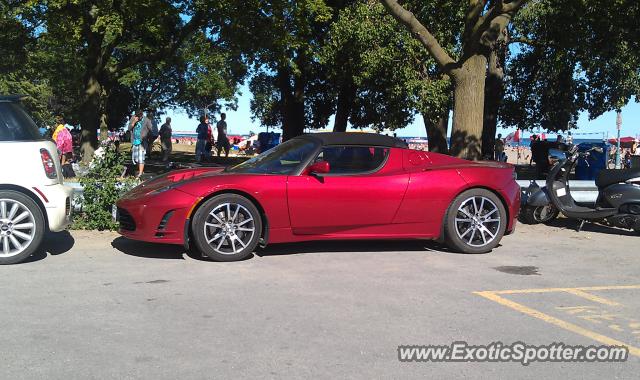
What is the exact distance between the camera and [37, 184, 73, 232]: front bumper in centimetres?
648

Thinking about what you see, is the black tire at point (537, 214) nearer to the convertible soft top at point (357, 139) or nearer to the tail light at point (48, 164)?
the convertible soft top at point (357, 139)

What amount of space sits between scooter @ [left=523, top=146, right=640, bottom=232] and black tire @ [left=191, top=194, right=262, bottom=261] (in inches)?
193

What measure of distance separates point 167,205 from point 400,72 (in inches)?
577

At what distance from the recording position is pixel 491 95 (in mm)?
21812

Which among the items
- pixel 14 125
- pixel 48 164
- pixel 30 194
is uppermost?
pixel 14 125

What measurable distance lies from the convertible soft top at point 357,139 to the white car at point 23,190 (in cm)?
296

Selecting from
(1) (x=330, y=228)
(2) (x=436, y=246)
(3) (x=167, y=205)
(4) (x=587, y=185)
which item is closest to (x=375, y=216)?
(1) (x=330, y=228)

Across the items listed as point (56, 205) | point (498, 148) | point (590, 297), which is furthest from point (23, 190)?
point (498, 148)

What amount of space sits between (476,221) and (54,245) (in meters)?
5.04

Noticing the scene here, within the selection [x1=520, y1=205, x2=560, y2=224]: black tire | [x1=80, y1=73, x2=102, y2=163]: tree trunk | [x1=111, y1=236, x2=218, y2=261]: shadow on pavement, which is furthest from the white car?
[x1=80, y1=73, x2=102, y2=163]: tree trunk

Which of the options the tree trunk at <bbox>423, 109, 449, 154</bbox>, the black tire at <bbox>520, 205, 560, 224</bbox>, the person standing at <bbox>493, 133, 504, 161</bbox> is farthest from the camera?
the person standing at <bbox>493, 133, 504, 161</bbox>

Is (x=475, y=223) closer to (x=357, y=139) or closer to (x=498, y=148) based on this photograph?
(x=357, y=139)

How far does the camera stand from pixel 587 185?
10133mm

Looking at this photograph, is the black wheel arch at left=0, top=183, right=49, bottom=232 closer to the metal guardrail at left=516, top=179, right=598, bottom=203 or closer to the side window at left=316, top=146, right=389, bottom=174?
the side window at left=316, top=146, right=389, bottom=174
